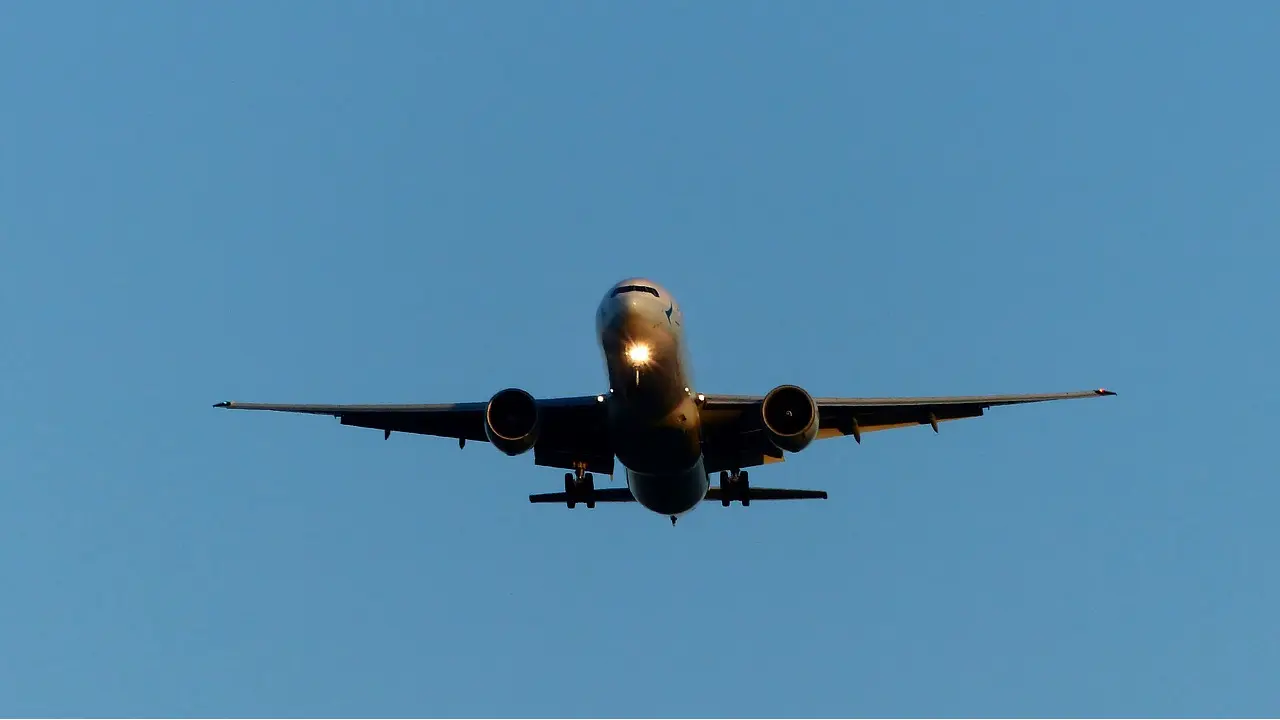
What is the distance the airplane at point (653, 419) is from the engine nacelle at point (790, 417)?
0.02m

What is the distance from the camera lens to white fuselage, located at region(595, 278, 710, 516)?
32656 millimetres

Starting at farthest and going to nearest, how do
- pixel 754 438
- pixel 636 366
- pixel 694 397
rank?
pixel 754 438, pixel 694 397, pixel 636 366

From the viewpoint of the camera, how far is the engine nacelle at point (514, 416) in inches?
1355

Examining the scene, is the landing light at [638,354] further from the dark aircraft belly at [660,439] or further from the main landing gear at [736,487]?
the main landing gear at [736,487]

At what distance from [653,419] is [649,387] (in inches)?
37.9

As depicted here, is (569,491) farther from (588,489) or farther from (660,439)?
(660,439)

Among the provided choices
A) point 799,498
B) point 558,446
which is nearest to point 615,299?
point 558,446

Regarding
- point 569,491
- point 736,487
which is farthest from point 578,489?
point 736,487

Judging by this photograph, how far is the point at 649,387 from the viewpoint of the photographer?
109 feet

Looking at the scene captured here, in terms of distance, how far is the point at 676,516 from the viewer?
39.7 m

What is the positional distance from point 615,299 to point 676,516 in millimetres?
8757

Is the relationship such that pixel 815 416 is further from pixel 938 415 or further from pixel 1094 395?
pixel 1094 395

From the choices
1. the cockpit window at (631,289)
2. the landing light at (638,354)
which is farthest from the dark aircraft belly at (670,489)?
the cockpit window at (631,289)

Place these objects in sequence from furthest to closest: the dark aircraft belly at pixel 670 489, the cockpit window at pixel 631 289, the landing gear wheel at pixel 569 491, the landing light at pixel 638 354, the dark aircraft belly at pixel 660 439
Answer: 1. the landing gear wheel at pixel 569 491
2. the dark aircraft belly at pixel 670 489
3. the dark aircraft belly at pixel 660 439
4. the cockpit window at pixel 631 289
5. the landing light at pixel 638 354
